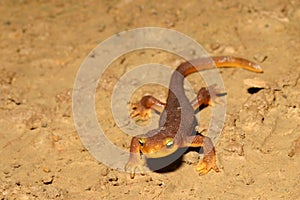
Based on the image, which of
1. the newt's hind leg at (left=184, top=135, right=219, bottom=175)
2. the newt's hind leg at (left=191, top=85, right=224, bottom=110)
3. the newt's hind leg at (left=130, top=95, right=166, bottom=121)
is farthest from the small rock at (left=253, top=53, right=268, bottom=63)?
the newt's hind leg at (left=184, top=135, right=219, bottom=175)

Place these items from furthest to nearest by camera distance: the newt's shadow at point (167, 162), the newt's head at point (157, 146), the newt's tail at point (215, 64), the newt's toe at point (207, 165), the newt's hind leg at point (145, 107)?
the newt's tail at point (215, 64) < the newt's hind leg at point (145, 107) < the newt's shadow at point (167, 162) < the newt's toe at point (207, 165) < the newt's head at point (157, 146)

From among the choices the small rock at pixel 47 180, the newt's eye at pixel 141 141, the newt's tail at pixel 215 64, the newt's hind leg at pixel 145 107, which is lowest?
the small rock at pixel 47 180

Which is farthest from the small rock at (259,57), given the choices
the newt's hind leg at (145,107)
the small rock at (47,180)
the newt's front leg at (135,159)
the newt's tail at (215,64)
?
the small rock at (47,180)

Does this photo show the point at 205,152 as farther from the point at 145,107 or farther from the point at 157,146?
the point at 145,107

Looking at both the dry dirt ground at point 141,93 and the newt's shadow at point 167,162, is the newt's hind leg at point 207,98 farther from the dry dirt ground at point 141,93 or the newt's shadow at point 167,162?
the newt's shadow at point 167,162

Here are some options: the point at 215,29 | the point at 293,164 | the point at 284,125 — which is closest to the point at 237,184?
the point at 293,164

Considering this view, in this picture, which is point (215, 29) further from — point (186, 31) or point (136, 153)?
point (136, 153)

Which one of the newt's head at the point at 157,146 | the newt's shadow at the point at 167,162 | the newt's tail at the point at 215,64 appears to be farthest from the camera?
the newt's tail at the point at 215,64
